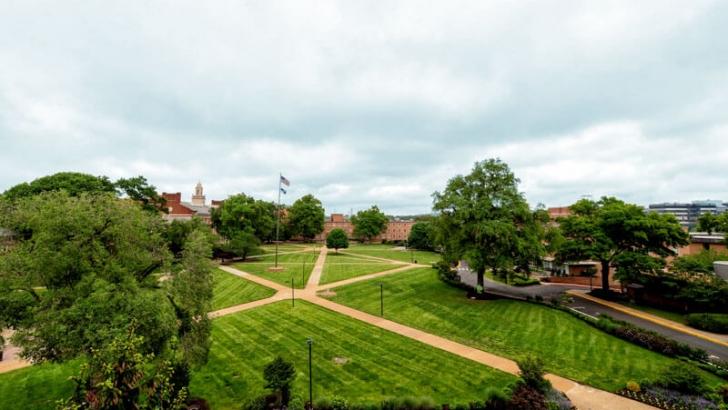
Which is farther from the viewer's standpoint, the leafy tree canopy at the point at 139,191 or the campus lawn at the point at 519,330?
the leafy tree canopy at the point at 139,191

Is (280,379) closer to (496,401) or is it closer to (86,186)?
(496,401)

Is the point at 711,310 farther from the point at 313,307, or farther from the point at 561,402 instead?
the point at 313,307

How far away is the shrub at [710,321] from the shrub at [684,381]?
13428 mm

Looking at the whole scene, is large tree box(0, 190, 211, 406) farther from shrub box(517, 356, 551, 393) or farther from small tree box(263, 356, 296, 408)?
shrub box(517, 356, 551, 393)

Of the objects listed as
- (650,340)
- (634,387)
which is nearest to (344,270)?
(650,340)

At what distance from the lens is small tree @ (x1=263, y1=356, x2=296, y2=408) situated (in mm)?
11375

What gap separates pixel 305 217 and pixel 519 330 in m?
67.1

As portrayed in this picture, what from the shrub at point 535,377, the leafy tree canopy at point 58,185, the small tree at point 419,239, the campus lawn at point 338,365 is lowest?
the campus lawn at point 338,365

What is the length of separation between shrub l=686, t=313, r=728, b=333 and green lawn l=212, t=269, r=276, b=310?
1278 inches

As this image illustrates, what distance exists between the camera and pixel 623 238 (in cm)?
3059

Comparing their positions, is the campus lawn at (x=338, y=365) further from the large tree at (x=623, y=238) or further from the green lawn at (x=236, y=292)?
the large tree at (x=623, y=238)

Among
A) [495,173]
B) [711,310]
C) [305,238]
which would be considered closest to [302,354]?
[495,173]

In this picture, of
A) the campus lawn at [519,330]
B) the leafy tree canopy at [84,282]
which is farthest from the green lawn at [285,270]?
the leafy tree canopy at [84,282]

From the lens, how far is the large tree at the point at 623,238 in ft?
91.8
